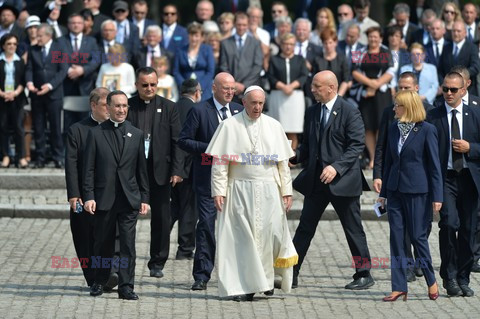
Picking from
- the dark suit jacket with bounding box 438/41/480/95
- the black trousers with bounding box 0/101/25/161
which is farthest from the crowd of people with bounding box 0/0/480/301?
the dark suit jacket with bounding box 438/41/480/95

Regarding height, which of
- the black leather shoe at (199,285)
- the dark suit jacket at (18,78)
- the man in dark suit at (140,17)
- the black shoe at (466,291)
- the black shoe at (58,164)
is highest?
the man in dark suit at (140,17)

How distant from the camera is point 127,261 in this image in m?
12.5

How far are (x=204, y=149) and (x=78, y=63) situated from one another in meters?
7.55

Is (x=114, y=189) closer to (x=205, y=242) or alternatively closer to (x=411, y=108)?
(x=205, y=242)

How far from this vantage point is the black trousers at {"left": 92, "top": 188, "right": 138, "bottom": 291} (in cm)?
1250

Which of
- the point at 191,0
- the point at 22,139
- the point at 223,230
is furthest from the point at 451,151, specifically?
the point at 191,0

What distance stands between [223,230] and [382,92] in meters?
7.78

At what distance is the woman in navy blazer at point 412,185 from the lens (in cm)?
1238

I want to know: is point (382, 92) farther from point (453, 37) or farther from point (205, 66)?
point (205, 66)

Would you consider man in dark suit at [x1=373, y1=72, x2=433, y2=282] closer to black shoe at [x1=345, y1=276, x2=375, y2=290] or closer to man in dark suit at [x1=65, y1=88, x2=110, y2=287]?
black shoe at [x1=345, y1=276, x2=375, y2=290]

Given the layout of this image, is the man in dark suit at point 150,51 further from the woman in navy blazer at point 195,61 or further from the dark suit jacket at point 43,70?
the dark suit jacket at point 43,70

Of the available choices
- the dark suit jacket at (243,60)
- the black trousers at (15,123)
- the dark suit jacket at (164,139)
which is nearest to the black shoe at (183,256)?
the dark suit jacket at (164,139)

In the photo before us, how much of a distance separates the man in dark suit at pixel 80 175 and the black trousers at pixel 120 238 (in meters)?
0.26

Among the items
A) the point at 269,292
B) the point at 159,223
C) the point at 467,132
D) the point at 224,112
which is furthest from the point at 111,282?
the point at 467,132
